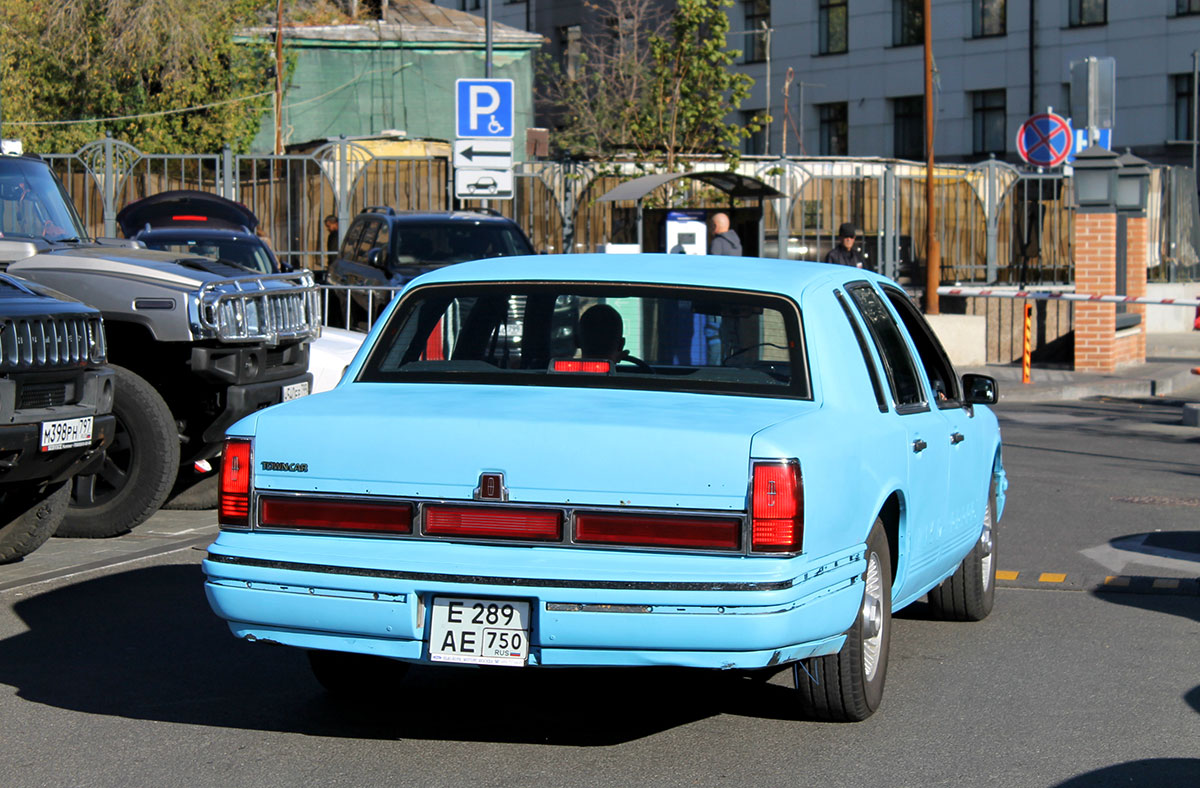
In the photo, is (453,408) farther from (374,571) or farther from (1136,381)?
(1136,381)

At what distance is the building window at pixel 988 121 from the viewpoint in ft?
161

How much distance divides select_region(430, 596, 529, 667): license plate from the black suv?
13.8 meters

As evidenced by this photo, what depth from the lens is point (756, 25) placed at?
55.4m

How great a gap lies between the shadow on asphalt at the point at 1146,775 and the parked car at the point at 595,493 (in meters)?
0.81

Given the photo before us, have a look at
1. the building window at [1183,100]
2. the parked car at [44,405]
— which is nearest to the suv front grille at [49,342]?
the parked car at [44,405]

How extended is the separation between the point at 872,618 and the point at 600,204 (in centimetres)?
2195

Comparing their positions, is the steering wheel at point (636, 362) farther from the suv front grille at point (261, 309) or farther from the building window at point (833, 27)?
the building window at point (833, 27)

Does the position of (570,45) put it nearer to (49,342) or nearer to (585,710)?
(49,342)

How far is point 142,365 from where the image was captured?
9.97 metres

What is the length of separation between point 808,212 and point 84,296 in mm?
18770

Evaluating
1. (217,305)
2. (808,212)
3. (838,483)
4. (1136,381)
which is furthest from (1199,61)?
(838,483)

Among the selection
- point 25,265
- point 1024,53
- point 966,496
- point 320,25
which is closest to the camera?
point 966,496

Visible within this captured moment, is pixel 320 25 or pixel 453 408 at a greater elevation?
pixel 320 25

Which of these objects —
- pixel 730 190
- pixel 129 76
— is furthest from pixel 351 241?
pixel 129 76
